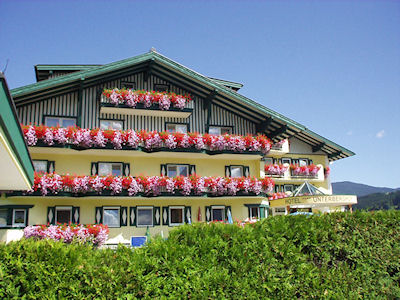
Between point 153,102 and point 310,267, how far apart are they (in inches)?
723

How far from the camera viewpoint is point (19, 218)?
75.0ft

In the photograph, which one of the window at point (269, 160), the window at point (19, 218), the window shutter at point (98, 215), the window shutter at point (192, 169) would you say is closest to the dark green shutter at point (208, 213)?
the window shutter at point (192, 169)

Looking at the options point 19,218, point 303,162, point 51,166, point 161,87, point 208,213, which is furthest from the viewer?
point 303,162

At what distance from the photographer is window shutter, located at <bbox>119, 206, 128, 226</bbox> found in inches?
965

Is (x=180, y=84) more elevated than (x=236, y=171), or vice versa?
(x=180, y=84)

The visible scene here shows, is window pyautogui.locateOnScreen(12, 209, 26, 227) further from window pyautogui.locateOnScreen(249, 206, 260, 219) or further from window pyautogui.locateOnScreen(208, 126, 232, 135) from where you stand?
window pyautogui.locateOnScreen(249, 206, 260, 219)

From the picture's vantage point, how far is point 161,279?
7.89 metres

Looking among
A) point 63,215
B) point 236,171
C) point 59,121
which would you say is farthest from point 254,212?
point 59,121

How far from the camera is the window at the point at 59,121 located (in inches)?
971

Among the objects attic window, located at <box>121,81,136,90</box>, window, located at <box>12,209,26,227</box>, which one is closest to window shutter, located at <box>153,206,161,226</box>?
window, located at <box>12,209,26,227</box>

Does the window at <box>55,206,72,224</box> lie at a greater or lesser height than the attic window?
lesser

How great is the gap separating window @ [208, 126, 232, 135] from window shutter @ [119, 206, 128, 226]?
808 cm

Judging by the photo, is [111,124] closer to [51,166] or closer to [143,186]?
[51,166]

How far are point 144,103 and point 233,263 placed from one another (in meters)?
18.2
